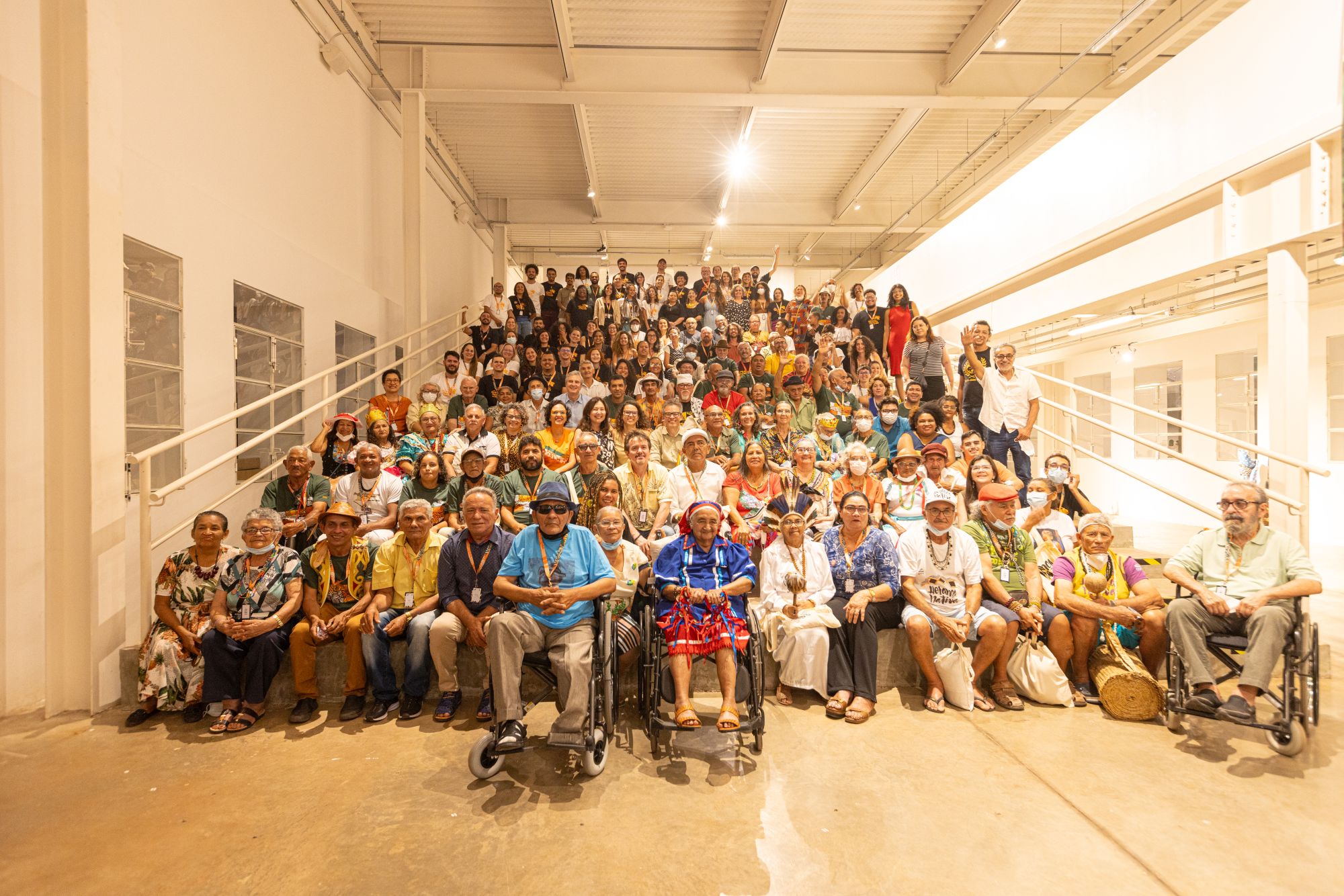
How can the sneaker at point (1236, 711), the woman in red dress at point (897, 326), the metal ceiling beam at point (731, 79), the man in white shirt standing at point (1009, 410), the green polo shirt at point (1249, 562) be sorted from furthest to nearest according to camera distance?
the woman in red dress at point (897, 326)
the metal ceiling beam at point (731, 79)
the man in white shirt standing at point (1009, 410)
the green polo shirt at point (1249, 562)
the sneaker at point (1236, 711)

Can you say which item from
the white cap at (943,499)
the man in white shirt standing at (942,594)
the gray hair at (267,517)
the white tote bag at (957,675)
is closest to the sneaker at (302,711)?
the gray hair at (267,517)

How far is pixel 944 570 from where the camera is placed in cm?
409

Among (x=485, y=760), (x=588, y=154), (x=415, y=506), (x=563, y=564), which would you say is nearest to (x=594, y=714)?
(x=485, y=760)

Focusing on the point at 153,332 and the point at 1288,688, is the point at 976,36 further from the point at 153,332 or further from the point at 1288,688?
the point at 153,332

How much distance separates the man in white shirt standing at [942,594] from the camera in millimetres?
3932

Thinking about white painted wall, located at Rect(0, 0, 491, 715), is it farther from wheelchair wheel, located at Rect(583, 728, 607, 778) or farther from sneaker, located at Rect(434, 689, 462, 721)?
wheelchair wheel, located at Rect(583, 728, 607, 778)

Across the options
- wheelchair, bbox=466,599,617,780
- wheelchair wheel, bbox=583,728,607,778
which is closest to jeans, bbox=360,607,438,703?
wheelchair, bbox=466,599,617,780

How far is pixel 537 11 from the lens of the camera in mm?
7922

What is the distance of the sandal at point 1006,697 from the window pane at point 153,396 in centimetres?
577

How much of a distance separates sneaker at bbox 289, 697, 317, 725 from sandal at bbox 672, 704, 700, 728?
6.89 ft

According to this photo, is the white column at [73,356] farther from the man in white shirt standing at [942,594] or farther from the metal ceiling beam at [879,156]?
the metal ceiling beam at [879,156]

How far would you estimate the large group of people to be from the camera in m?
3.49

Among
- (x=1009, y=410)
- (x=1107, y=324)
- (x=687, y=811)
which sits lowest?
(x=687, y=811)

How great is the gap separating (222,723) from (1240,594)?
218 inches
